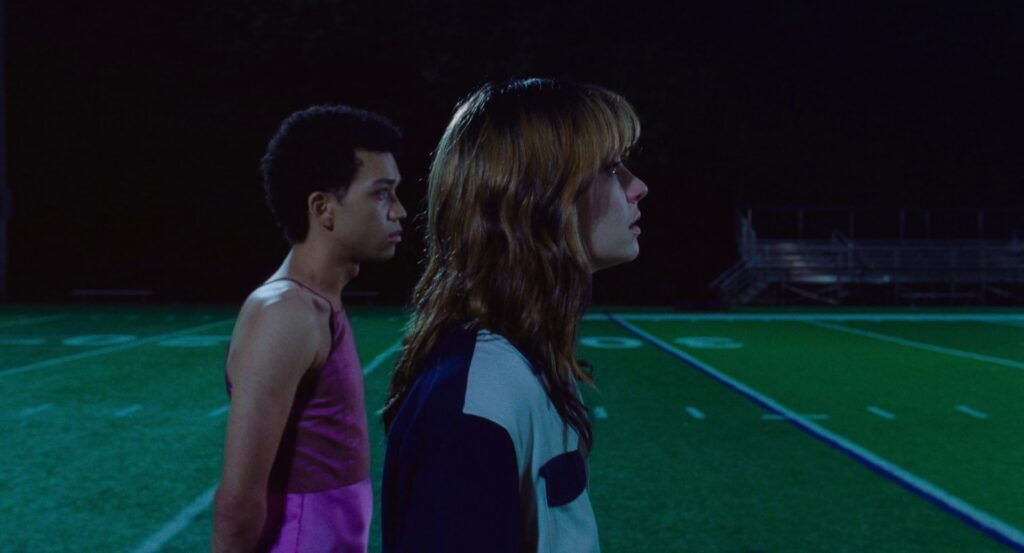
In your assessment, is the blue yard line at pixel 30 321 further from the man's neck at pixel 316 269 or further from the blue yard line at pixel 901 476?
the man's neck at pixel 316 269

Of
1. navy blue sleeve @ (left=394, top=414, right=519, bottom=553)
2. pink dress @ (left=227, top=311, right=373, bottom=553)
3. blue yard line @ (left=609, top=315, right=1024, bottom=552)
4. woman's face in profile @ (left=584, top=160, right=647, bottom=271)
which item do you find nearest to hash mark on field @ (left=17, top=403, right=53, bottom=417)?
blue yard line @ (left=609, top=315, right=1024, bottom=552)

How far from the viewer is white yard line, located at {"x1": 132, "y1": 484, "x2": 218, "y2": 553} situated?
5.48 meters

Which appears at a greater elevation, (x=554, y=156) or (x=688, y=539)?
(x=554, y=156)

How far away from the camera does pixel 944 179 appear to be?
3262 cm

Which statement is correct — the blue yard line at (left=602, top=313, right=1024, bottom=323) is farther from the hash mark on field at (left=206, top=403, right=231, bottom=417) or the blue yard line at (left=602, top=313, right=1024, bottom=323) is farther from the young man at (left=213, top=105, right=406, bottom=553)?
the young man at (left=213, top=105, right=406, bottom=553)

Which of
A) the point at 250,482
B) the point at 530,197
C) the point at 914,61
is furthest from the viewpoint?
the point at 914,61

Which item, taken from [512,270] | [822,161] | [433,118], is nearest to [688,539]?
[512,270]

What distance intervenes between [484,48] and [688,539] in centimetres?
2288

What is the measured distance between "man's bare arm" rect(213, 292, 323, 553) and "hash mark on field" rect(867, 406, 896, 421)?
25.9ft

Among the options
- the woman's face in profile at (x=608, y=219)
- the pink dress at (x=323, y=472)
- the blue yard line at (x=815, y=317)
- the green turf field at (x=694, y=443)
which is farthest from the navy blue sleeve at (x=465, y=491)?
the blue yard line at (x=815, y=317)

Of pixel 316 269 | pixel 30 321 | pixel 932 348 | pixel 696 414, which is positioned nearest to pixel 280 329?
pixel 316 269

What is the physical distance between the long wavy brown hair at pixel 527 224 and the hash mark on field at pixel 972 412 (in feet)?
29.3

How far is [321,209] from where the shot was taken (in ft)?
9.80

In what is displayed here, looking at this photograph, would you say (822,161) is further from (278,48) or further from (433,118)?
(278,48)
